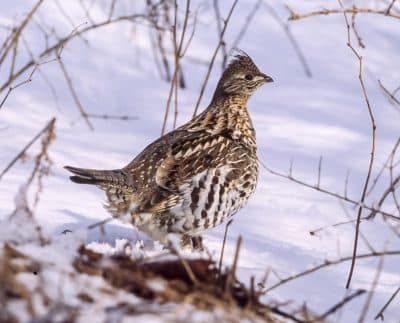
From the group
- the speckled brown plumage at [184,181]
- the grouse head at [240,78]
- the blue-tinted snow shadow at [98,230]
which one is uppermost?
the grouse head at [240,78]

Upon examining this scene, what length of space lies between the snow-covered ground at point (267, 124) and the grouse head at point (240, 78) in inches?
35.0

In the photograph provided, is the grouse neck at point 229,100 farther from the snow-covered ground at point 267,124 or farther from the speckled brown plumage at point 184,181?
the snow-covered ground at point 267,124

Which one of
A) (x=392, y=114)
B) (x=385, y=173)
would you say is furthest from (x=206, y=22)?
(x=385, y=173)

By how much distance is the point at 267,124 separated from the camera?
9.49 meters

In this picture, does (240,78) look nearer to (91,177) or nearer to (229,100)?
(229,100)

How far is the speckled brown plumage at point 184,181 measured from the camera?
617 centimetres

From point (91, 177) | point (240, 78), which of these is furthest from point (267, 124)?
point (91, 177)

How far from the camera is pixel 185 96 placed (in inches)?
395

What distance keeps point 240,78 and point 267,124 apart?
2651mm

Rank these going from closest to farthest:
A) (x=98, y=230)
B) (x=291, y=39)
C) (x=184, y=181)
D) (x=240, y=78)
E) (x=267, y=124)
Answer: (x=98, y=230)
(x=184, y=181)
(x=240, y=78)
(x=267, y=124)
(x=291, y=39)

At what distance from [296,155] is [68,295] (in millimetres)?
5700

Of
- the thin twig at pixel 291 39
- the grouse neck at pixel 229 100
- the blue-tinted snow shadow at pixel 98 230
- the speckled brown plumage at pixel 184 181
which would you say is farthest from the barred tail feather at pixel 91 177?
the thin twig at pixel 291 39

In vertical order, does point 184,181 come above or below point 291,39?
Answer: below

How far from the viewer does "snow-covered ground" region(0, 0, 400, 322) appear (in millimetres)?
6344
